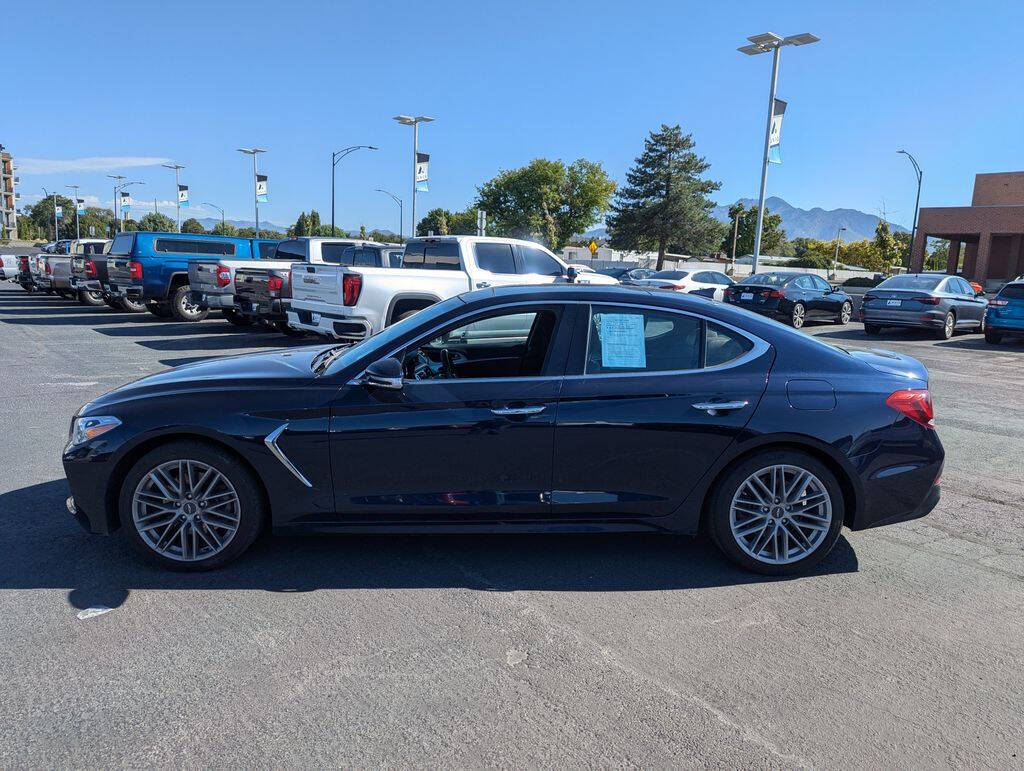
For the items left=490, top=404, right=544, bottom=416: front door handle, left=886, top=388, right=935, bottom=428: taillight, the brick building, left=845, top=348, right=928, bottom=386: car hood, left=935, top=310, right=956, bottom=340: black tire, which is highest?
the brick building

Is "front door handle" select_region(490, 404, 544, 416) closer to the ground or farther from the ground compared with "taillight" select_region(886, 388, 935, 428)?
closer to the ground

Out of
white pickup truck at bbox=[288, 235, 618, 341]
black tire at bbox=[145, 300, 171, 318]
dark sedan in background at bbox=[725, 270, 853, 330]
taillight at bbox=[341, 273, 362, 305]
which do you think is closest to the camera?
taillight at bbox=[341, 273, 362, 305]

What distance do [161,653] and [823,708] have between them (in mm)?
2704

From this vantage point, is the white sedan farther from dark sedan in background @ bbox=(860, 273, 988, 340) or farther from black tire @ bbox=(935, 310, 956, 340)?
black tire @ bbox=(935, 310, 956, 340)

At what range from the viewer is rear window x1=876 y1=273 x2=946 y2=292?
18.0m

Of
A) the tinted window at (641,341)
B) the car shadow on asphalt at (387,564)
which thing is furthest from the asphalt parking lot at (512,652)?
the tinted window at (641,341)

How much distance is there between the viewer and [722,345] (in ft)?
13.8

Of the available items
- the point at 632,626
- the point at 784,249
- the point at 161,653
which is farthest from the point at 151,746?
the point at 784,249

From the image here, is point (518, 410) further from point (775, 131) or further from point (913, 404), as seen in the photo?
point (775, 131)

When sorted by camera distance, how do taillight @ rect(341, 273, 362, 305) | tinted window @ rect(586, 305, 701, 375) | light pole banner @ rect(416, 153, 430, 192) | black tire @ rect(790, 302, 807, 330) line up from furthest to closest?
light pole banner @ rect(416, 153, 430, 192), black tire @ rect(790, 302, 807, 330), taillight @ rect(341, 273, 362, 305), tinted window @ rect(586, 305, 701, 375)

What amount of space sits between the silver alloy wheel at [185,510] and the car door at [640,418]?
1.73 meters

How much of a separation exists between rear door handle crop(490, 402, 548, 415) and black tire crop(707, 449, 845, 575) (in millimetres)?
1073

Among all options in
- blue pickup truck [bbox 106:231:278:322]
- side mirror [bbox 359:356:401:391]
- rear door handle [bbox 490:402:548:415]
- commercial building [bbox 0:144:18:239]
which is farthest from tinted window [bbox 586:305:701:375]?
commercial building [bbox 0:144:18:239]

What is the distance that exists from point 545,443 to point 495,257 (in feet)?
29.0
